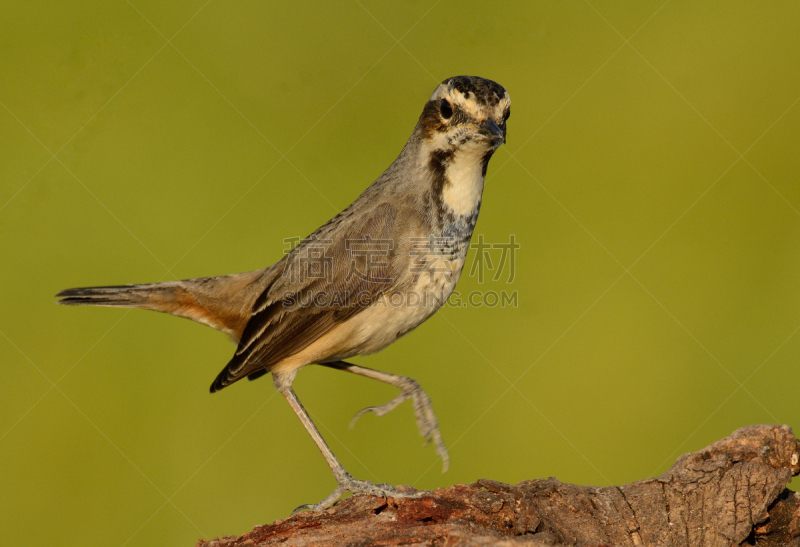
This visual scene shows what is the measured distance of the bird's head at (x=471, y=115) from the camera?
5609 millimetres

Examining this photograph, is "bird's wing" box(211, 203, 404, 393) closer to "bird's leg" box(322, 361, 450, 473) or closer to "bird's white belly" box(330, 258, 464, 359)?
"bird's white belly" box(330, 258, 464, 359)

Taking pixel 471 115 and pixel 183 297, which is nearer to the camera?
pixel 471 115

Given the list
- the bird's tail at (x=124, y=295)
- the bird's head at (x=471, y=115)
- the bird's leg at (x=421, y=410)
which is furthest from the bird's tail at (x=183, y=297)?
the bird's head at (x=471, y=115)

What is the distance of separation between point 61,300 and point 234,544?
350 centimetres

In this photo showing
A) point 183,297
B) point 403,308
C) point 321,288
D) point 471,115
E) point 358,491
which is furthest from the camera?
point 183,297

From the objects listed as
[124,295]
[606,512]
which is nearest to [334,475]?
[606,512]

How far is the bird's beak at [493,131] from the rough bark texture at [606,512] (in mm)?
2418

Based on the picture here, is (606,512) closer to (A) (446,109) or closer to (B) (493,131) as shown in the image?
(B) (493,131)

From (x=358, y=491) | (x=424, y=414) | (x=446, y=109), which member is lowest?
(x=358, y=491)

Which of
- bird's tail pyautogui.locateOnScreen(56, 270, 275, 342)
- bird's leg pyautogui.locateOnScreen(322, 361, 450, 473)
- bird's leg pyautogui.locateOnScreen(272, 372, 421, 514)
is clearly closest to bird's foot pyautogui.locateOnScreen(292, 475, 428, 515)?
bird's leg pyautogui.locateOnScreen(272, 372, 421, 514)

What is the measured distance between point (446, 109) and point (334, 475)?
9.85 ft

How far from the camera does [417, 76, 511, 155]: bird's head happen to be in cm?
561

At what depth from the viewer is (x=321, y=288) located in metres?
6.26

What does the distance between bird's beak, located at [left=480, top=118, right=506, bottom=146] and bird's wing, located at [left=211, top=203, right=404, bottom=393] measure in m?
1.02
